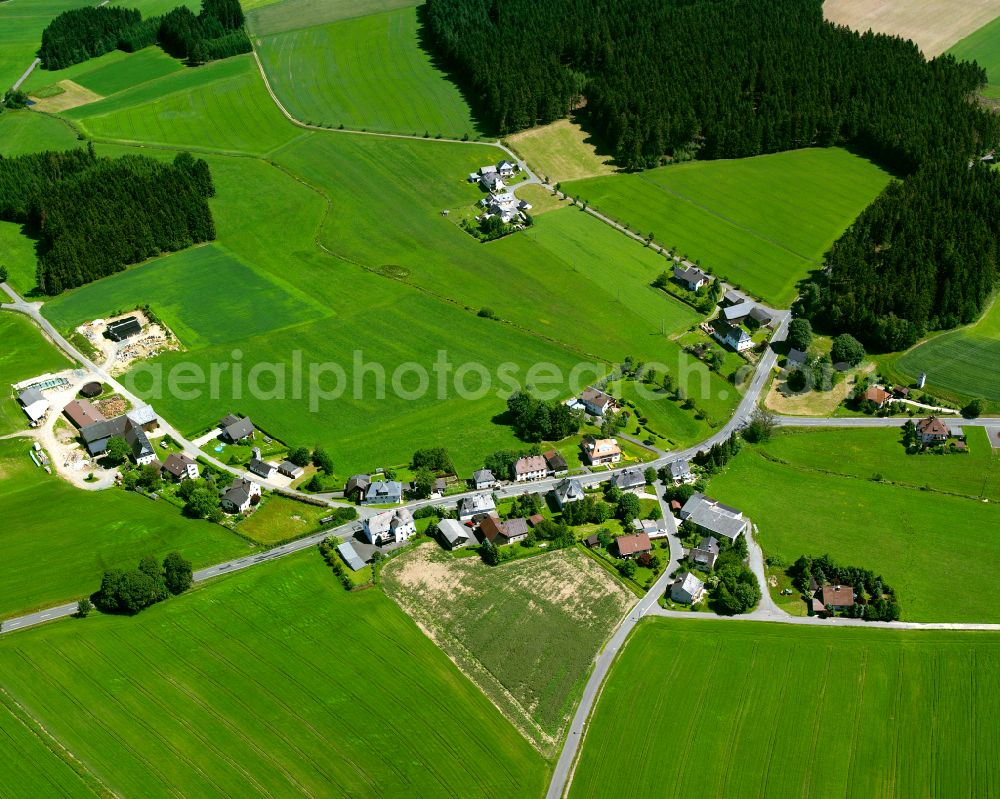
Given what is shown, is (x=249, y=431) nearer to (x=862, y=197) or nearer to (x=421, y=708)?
(x=421, y=708)

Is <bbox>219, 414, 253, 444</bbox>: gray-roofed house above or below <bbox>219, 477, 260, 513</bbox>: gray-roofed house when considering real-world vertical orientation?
above

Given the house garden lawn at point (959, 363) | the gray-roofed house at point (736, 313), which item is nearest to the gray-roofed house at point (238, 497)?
the gray-roofed house at point (736, 313)

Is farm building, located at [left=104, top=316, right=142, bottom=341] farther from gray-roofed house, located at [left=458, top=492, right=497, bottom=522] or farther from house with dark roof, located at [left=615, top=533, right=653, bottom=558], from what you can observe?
house with dark roof, located at [left=615, top=533, right=653, bottom=558]

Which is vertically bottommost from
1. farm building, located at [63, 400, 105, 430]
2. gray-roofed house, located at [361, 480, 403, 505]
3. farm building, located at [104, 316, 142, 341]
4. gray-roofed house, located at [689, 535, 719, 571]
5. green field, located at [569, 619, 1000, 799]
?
green field, located at [569, 619, 1000, 799]

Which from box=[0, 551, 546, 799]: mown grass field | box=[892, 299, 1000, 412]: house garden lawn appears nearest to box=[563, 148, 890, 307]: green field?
box=[892, 299, 1000, 412]: house garden lawn

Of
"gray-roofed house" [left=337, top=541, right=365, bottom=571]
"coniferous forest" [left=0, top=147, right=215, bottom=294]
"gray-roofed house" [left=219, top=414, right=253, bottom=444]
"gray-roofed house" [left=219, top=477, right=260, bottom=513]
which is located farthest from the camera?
"coniferous forest" [left=0, top=147, right=215, bottom=294]

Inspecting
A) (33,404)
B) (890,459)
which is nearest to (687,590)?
(890,459)

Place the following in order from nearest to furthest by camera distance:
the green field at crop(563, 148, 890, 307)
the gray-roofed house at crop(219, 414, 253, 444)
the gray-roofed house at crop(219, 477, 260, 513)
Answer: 1. the gray-roofed house at crop(219, 477, 260, 513)
2. the gray-roofed house at crop(219, 414, 253, 444)
3. the green field at crop(563, 148, 890, 307)
